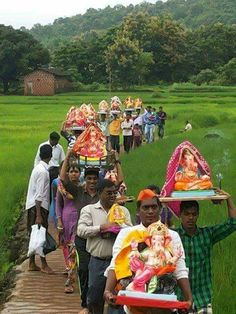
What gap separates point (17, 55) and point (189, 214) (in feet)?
195

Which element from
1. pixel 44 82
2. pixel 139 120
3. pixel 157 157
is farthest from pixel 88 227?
pixel 44 82

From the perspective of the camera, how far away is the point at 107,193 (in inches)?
200

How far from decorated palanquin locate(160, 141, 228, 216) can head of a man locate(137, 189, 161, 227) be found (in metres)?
0.18

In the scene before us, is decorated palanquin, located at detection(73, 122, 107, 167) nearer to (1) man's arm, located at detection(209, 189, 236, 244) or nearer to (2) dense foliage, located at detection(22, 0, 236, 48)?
(1) man's arm, located at detection(209, 189, 236, 244)

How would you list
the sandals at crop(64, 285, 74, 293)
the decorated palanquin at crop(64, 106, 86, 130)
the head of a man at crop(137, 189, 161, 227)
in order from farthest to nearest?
the decorated palanquin at crop(64, 106, 86, 130) < the sandals at crop(64, 285, 74, 293) < the head of a man at crop(137, 189, 161, 227)

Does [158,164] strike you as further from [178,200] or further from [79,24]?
[79,24]

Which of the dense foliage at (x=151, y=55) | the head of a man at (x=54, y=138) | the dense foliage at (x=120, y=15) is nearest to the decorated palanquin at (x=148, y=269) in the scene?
the head of a man at (x=54, y=138)

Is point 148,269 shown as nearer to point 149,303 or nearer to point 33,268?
point 149,303

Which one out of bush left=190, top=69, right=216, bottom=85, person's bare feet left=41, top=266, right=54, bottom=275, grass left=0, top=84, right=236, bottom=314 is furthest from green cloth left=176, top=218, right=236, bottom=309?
bush left=190, top=69, right=216, bottom=85

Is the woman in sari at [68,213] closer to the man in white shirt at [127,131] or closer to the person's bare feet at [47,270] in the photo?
the person's bare feet at [47,270]

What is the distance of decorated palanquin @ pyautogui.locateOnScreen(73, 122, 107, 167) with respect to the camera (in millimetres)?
7066

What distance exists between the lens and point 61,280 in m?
7.02

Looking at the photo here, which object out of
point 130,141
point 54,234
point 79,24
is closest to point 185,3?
point 79,24

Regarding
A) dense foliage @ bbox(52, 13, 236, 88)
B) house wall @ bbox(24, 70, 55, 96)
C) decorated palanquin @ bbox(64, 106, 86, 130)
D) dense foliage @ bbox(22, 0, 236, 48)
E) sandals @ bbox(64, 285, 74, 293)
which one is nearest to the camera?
sandals @ bbox(64, 285, 74, 293)
